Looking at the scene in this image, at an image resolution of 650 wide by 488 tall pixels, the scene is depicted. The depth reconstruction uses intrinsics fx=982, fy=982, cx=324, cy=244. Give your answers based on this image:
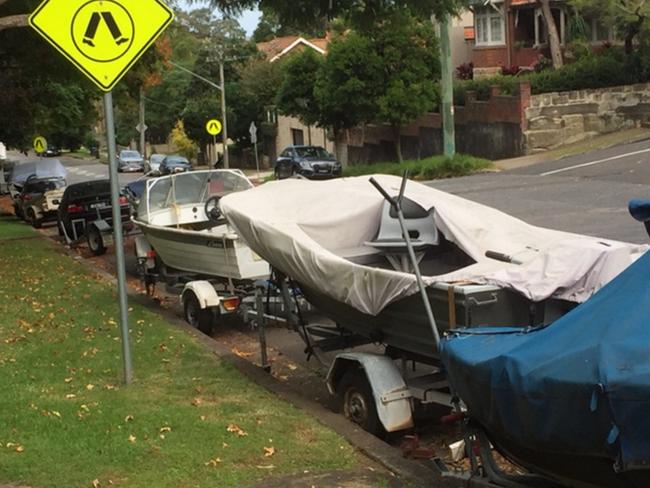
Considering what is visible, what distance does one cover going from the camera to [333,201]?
9031 millimetres

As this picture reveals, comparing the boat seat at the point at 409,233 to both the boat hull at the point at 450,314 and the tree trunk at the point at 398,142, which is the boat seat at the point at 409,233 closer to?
the boat hull at the point at 450,314

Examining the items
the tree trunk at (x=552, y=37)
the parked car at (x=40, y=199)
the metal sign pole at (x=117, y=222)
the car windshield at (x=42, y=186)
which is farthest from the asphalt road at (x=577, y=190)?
the car windshield at (x=42, y=186)

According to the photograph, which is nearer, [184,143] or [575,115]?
[575,115]

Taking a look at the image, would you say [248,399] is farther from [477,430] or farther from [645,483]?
[645,483]

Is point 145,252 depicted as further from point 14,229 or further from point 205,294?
point 14,229

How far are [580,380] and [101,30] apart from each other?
5158mm

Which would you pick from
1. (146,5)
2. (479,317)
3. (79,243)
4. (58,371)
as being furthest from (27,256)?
(479,317)

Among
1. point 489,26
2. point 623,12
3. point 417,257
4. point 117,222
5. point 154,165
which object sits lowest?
point 154,165

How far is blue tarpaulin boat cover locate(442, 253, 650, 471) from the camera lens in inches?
163

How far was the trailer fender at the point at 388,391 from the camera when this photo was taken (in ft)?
23.3

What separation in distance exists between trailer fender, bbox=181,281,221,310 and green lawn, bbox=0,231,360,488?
21.4 inches

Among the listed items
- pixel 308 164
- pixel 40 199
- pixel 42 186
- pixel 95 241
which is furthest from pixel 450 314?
pixel 308 164

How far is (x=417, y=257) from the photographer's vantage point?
843cm

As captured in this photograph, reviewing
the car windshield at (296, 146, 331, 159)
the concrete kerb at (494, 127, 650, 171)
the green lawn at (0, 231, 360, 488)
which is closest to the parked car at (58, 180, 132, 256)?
the green lawn at (0, 231, 360, 488)
